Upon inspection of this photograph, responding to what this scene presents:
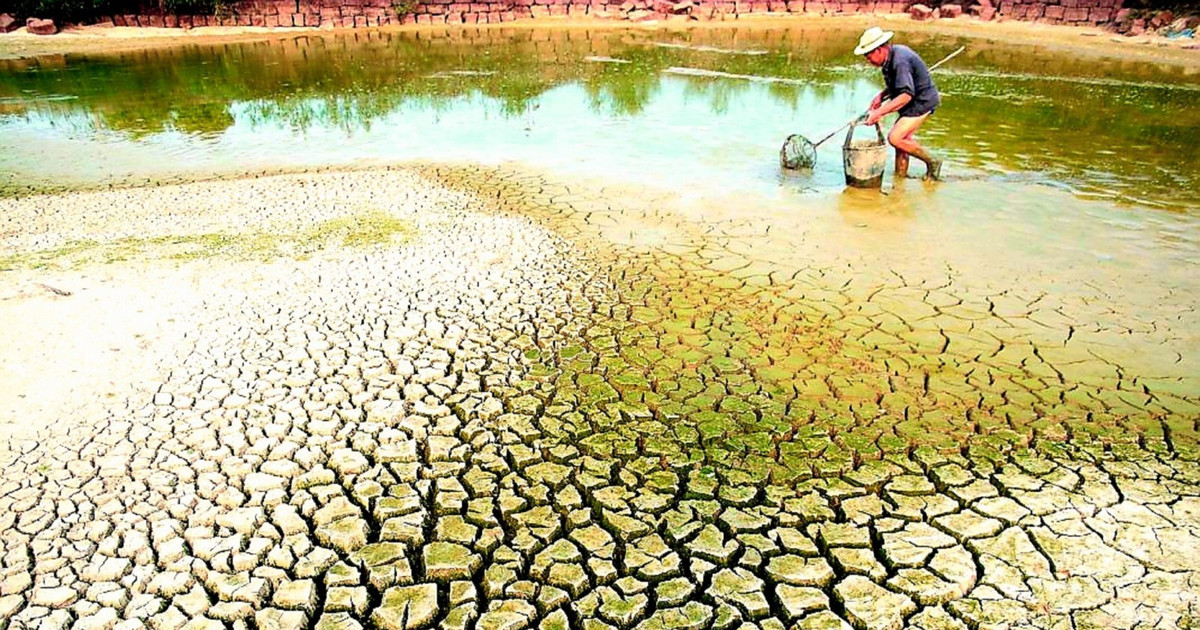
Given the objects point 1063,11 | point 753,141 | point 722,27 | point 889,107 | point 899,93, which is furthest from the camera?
point 722,27

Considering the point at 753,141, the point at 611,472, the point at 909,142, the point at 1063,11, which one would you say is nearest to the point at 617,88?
the point at 753,141

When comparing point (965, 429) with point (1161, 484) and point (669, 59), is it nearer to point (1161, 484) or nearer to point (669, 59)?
point (1161, 484)

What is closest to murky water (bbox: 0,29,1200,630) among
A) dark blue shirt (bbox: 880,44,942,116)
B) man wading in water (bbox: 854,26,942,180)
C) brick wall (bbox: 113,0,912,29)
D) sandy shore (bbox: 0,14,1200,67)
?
man wading in water (bbox: 854,26,942,180)

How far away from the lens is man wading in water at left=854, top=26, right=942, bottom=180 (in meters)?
6.48

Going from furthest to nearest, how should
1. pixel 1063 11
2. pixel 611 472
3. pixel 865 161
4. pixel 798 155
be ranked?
1. pixel 1063 11
2. pixel 798 155
3. pixel 865 161
4. pixel 611 472

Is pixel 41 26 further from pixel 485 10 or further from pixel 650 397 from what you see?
pixel 650 397

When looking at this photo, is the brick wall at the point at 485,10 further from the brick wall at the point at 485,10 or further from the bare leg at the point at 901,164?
the bare leg at the point at 901,164

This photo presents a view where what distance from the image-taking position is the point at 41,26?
20375mm

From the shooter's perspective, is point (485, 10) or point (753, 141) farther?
point (485, 10)

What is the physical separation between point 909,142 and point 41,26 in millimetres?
22733

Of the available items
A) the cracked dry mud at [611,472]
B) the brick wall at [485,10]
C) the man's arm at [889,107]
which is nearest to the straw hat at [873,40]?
the man's arm at [889,107]

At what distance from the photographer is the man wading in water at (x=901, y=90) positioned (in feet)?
21.3

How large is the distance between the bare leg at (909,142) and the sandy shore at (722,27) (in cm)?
1097

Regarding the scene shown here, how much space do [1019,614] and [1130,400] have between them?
173 centimetres
